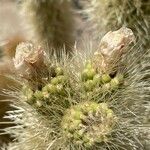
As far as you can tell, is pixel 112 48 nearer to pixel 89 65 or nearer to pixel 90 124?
pixel 89 65

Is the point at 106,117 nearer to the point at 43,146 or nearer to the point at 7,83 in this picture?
the point at 43,146

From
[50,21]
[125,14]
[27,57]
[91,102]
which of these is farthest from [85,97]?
[50,21]

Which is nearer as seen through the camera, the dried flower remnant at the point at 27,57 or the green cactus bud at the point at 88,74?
the dried flower remnant at the point at 27,57

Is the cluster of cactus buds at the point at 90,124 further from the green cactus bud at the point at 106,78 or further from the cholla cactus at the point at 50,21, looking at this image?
the cholla cactus at the point at 50,21

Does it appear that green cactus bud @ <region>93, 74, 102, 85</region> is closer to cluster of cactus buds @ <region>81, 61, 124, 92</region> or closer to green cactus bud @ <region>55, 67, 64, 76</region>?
cluster of cactus buds @ <region>81, 61, 124, 92</region>

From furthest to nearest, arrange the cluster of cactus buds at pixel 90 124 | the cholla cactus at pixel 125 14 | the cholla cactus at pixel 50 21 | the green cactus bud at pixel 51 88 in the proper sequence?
the cholla cactus at pixel 50 21, the cholla cactus at pixel 125 14, the green cactus bud at pixel 51 88, the cluster of cactus buds at pixel 90 124

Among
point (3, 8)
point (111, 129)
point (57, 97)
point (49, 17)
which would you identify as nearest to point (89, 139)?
point (111, 129)

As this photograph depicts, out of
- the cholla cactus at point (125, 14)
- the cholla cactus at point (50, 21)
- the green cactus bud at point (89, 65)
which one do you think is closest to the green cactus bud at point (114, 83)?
the green cactus bud at point (89, 65)
